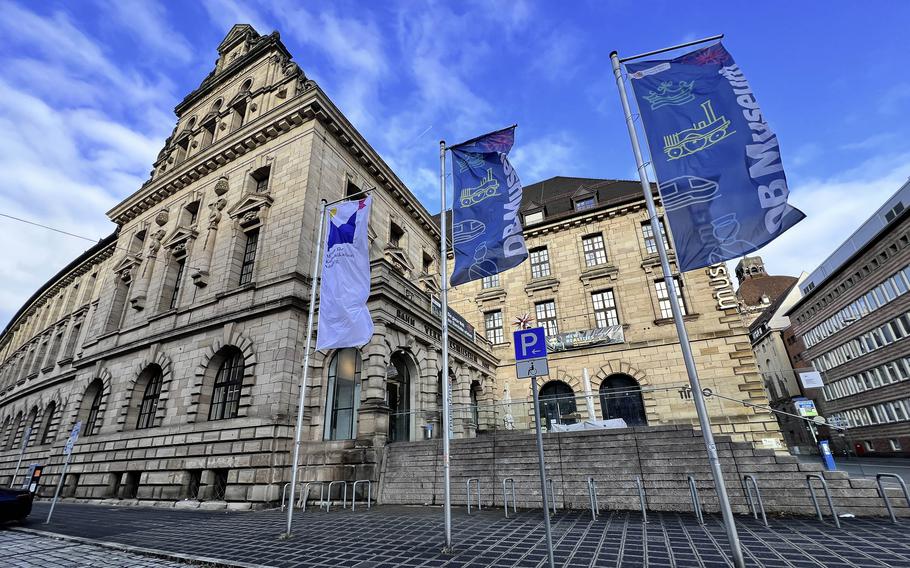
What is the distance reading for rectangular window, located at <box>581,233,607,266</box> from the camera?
26953mm

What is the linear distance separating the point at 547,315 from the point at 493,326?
154 inches

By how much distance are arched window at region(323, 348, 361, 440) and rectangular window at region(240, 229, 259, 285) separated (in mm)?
6058

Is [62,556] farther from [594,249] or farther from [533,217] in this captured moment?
[533,217]

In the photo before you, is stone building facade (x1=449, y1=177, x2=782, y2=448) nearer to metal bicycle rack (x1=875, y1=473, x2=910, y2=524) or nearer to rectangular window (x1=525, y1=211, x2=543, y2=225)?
rectangular window (x1=525, y1=211, x2=543, y2=225)

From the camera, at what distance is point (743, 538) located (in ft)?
22.1

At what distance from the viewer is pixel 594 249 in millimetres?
27422

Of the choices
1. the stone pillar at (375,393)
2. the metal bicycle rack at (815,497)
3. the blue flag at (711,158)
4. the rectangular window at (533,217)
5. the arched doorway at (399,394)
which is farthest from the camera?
the rectangular window at (533,217)

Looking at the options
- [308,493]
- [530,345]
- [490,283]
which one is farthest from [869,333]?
[308,493]

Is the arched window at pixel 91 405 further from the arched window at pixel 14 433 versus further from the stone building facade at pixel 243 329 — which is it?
the arched window at pixel 14 433

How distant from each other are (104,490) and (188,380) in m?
6.16

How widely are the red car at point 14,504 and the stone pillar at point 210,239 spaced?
33.0 feet

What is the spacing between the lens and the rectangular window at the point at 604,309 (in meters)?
25.2

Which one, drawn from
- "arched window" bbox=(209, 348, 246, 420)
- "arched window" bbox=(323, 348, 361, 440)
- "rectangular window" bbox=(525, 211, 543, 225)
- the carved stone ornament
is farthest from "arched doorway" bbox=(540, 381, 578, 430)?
the carved stone ornament

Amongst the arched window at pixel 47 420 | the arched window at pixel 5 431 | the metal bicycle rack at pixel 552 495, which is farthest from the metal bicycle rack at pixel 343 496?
the arched window at pixel 5 431
